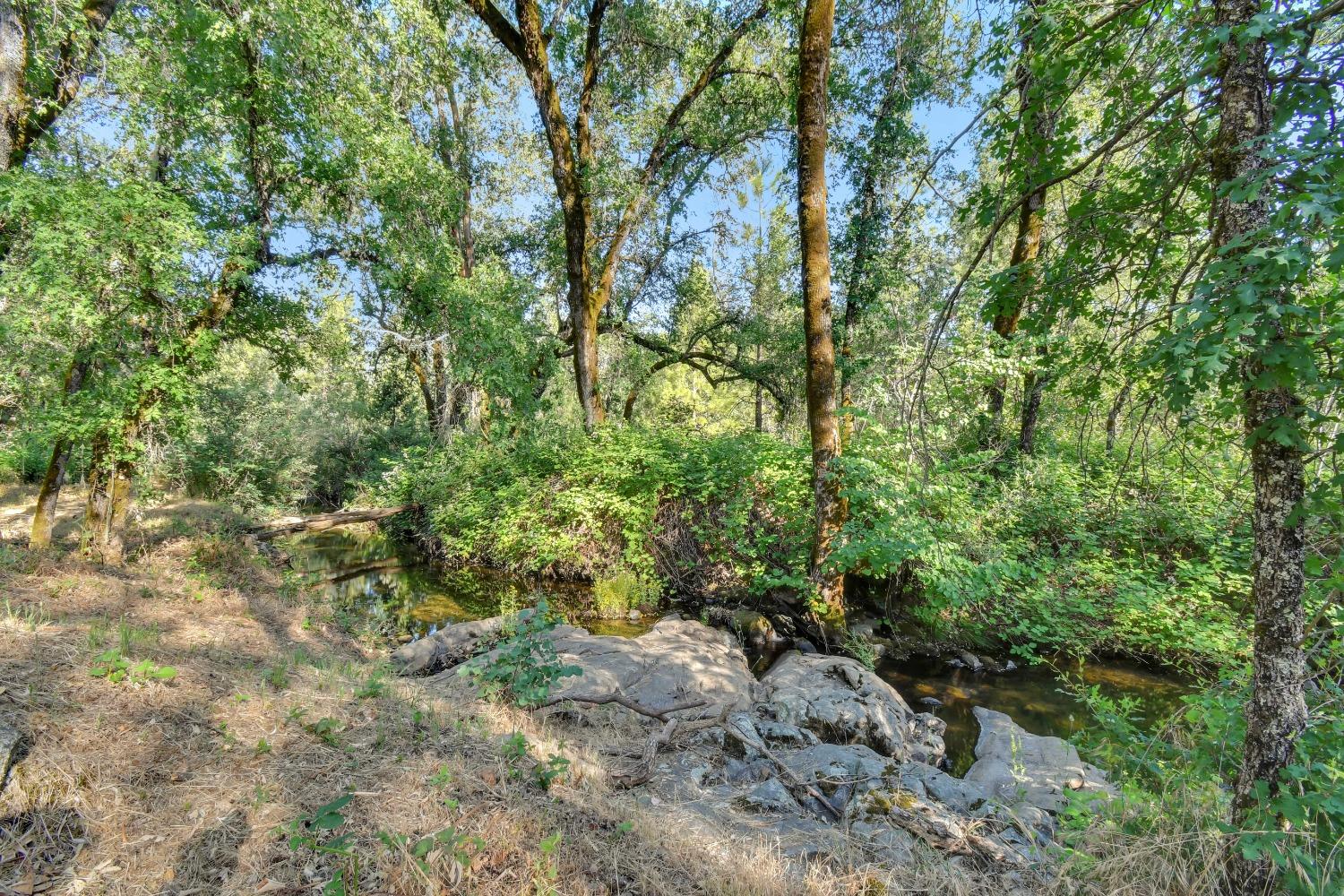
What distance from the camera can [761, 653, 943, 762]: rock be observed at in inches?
195

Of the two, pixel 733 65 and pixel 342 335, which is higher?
pixel 733 65

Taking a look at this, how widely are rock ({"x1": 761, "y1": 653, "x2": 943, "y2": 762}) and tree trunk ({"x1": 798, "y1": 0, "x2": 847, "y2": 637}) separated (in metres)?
1.45

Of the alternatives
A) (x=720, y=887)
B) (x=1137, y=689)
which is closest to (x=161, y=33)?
(x=720, y=887)

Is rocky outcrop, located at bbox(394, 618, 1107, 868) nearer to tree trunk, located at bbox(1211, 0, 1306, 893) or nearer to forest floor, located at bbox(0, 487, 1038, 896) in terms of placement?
forest floor, located at bbox(0, 487, 1038, 896)

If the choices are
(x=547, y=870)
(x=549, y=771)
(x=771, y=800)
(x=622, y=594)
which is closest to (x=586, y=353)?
(x=622, y=594)

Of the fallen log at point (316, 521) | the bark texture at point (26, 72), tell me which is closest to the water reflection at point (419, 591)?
the fallen log at point (316, 521)

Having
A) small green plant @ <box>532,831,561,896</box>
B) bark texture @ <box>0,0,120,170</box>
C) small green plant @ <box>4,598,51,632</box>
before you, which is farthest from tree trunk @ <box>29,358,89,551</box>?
small green plant @ <box>532,831,561,896</box>

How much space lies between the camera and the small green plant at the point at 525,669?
4.02 metres

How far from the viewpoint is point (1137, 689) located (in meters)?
6.45

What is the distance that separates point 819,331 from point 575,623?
227 inches

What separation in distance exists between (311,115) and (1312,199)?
939 centimetres

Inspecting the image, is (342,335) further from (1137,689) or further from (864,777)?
(1137,689)

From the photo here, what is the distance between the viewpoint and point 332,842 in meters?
2.20

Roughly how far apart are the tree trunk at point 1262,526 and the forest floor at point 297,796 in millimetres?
1265
